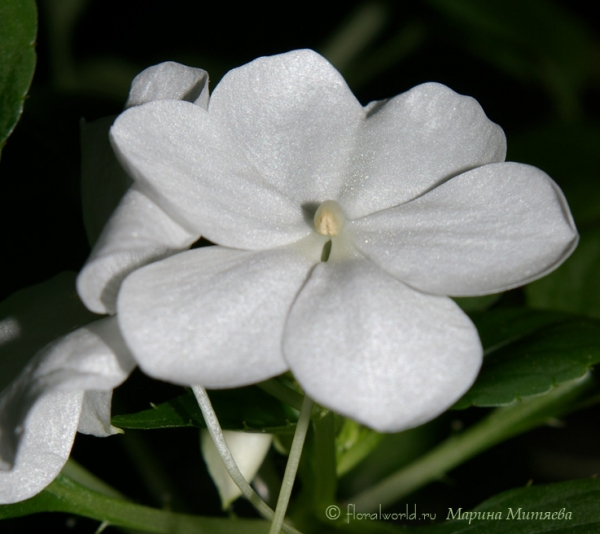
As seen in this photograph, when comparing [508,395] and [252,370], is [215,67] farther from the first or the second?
Result: [252,370]

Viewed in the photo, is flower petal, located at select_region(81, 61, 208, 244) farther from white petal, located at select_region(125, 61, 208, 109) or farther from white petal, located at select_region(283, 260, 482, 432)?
white petal, located at select_region(283, 260, 482, 432)

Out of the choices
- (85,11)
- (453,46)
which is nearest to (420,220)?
(453,46)

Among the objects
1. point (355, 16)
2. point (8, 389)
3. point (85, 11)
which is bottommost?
point (355, 16)

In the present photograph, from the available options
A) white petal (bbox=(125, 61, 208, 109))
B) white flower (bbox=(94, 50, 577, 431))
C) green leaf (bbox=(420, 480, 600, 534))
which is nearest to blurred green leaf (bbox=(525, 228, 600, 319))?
→ green leaf (bbox=(420, 480, 600, 534))

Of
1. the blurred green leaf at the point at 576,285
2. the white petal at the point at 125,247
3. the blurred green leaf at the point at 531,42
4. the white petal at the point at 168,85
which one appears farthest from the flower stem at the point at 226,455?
the blurred green leaf at the point at 531,42

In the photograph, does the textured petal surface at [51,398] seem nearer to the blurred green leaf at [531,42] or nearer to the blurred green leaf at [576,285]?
the blurred green leaf at [576,285]

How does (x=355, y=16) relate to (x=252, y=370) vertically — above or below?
below
